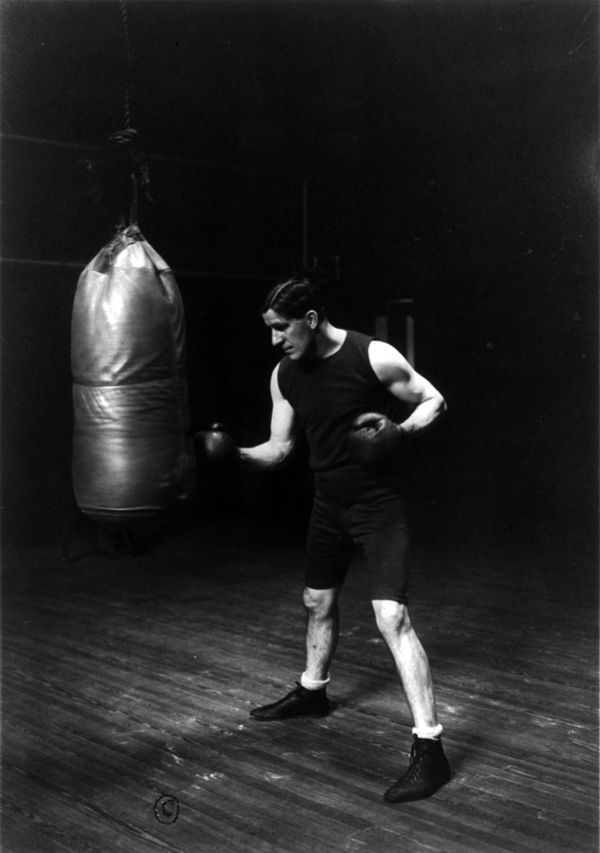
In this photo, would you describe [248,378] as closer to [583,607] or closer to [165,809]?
[583,607]

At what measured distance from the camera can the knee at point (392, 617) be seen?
2.46m

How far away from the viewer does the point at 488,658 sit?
369 centimetres

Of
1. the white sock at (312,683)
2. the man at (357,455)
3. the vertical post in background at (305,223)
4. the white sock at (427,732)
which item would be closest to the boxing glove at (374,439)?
the man at (357,455)

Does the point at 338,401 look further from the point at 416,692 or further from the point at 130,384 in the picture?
the point at 416,692

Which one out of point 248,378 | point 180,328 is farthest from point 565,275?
A: point 180,328

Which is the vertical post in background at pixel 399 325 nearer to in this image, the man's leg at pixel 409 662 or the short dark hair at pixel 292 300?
the short dark hair at pixel 292 300

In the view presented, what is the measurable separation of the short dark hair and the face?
0.04ft

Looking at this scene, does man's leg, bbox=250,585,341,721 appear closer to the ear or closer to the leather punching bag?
the leather punching bag

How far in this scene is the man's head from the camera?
8.32 feet

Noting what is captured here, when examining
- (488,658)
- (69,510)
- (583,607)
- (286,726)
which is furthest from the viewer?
(69,510)

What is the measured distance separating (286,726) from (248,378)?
4.42 metres

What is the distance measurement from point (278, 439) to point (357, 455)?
0.40 m

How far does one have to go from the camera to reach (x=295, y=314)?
2.56 meters

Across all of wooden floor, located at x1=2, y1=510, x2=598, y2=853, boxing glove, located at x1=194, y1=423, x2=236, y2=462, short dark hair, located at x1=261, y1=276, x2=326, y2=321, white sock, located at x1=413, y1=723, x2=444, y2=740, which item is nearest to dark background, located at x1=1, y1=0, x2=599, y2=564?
wooden floor, located at x1=2, y1=510, x2=598, y2=853
